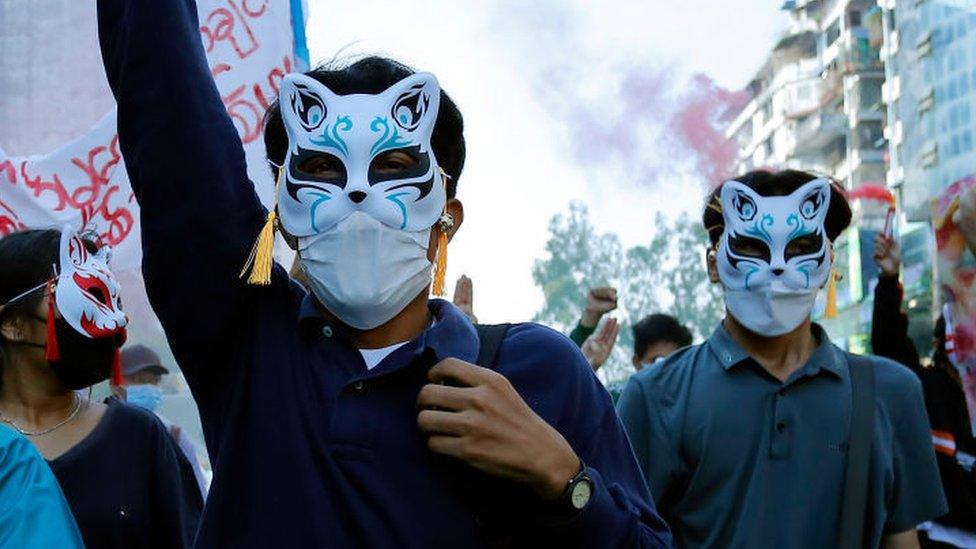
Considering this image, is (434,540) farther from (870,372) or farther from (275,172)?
(870,372)

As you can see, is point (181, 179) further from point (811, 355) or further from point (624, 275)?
point (624, 275)

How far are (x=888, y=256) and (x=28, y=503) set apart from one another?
4.37 meters

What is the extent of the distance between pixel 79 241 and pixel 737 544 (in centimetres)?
219

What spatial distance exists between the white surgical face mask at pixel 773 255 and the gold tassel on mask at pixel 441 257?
2.26 metres

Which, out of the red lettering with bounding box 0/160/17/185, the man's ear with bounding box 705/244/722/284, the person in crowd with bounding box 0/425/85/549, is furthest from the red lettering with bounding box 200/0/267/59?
the person in crowd with bounding box 0/425/85/549

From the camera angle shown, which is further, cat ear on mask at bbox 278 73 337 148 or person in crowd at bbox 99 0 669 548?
cat ear on mask at bbox 278 73 337 148

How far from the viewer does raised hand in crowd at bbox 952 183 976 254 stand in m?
5.62

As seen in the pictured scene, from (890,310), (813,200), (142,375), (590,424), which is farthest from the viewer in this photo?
(142,375)

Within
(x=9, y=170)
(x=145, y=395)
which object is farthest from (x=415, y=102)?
(x=145, y=395)

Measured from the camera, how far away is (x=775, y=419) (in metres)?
4.59

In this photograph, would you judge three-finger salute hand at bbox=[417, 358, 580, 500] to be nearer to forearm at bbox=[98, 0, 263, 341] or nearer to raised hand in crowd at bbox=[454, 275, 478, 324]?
forearm at bbox=[98, 0, 263, 341]

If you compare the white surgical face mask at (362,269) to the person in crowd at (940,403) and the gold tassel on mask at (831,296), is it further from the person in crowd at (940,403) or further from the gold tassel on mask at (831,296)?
the person in crowd at (940,403)

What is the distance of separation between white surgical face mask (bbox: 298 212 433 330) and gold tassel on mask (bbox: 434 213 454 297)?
125 mm

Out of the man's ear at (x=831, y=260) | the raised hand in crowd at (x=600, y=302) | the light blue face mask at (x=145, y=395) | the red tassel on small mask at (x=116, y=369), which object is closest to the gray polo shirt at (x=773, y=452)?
the man's ear at (x=831, y=260)
